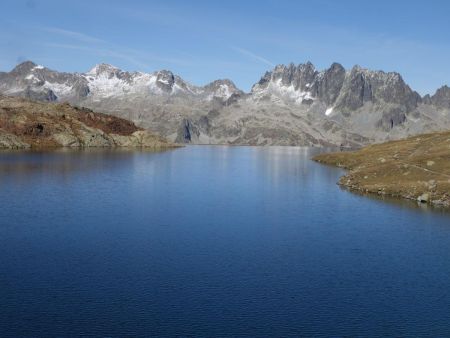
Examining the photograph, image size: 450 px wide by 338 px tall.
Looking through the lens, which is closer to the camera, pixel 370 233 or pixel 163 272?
pixel 163 272

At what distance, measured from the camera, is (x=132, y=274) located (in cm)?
5725

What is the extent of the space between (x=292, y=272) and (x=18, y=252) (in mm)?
35076

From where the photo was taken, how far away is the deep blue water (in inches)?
1779

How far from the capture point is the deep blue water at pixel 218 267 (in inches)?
1779

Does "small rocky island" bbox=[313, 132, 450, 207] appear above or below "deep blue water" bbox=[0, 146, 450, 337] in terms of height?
above

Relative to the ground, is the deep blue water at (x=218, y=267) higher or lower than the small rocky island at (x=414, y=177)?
lower

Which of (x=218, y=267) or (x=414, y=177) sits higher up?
(x=414, y=177)

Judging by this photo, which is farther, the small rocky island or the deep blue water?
the small rocky island

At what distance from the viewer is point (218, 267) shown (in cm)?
6100

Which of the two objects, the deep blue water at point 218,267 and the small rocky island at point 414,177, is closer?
the deep blue water at point 218,267

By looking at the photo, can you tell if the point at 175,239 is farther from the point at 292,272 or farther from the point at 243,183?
the point at 243,183

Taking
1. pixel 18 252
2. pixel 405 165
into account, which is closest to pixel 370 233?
pixel 18 252

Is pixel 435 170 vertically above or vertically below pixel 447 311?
above

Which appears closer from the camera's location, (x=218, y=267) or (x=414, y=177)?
(x=218, y=267)
